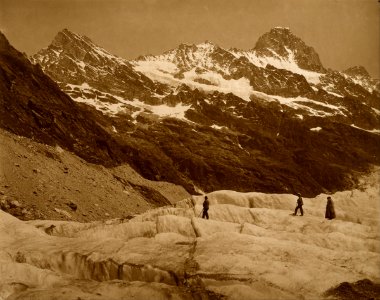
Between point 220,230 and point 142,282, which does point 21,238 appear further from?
point 220,230

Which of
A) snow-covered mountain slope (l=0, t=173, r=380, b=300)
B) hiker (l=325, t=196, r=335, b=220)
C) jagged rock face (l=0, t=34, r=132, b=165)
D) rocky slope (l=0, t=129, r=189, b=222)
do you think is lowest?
snow-covered mountain slope (l=0, t=173, r=380, b=300)

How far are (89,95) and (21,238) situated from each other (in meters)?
149

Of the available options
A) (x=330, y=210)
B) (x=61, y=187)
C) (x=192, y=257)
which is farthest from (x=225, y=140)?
(x=192, y=257)

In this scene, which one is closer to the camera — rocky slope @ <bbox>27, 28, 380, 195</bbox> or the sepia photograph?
the sepia photograph

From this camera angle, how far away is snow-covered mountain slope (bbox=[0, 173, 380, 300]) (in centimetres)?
1922

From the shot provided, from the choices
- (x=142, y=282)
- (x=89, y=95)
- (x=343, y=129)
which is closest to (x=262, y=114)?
(x=343, y=129)

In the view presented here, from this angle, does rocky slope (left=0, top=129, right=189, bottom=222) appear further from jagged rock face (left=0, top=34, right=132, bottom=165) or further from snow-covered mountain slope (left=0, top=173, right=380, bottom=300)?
snow-covered mountain slope (left=0, top=173, right=380, bottom=300)

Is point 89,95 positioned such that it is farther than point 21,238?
Yes

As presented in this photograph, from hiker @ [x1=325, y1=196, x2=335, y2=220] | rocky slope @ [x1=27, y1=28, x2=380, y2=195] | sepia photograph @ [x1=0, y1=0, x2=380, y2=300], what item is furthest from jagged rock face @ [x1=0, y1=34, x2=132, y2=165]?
hiker @ [x1=325, y1=196, x2=335, y2=220]

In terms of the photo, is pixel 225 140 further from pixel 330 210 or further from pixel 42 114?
pixel 330 210

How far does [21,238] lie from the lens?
2447cm

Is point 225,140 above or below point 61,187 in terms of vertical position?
above

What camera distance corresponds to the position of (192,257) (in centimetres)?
2130

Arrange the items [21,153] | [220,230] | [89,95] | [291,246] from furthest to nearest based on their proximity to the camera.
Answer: [89,95] < [21,153] < [220,230] < [291,246]
